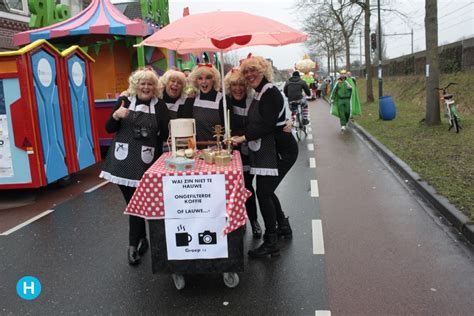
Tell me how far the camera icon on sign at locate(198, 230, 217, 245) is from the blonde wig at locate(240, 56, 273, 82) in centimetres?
155

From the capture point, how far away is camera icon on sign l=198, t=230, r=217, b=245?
361 centimetres

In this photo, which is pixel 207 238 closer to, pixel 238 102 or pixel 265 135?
pixel 265 135

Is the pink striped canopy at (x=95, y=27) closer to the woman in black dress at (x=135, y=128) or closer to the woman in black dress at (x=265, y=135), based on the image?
the woman in black dress at (x=135, y=128)

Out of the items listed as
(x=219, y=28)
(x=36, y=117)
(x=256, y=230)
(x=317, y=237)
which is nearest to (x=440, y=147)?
(x=317, y=237)

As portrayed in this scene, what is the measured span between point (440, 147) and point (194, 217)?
714cm

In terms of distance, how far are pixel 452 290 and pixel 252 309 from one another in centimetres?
161

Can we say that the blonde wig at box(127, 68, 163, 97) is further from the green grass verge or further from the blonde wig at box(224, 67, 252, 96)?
the green grass verge

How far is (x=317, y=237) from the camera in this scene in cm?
491

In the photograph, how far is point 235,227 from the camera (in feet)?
11.6

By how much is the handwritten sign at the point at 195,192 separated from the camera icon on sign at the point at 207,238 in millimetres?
200

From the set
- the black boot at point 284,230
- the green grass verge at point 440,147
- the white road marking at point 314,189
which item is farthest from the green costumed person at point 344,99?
the black boot at point 284,230

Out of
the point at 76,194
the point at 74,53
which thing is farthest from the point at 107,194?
the point at 74,53

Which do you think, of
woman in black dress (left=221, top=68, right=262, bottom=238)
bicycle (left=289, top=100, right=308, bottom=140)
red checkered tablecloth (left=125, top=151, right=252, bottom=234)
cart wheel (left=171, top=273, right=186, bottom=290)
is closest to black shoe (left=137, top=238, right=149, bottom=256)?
cart wheel (left=171, top=273, right=186, bottom=290)

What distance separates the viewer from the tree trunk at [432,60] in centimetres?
1171
